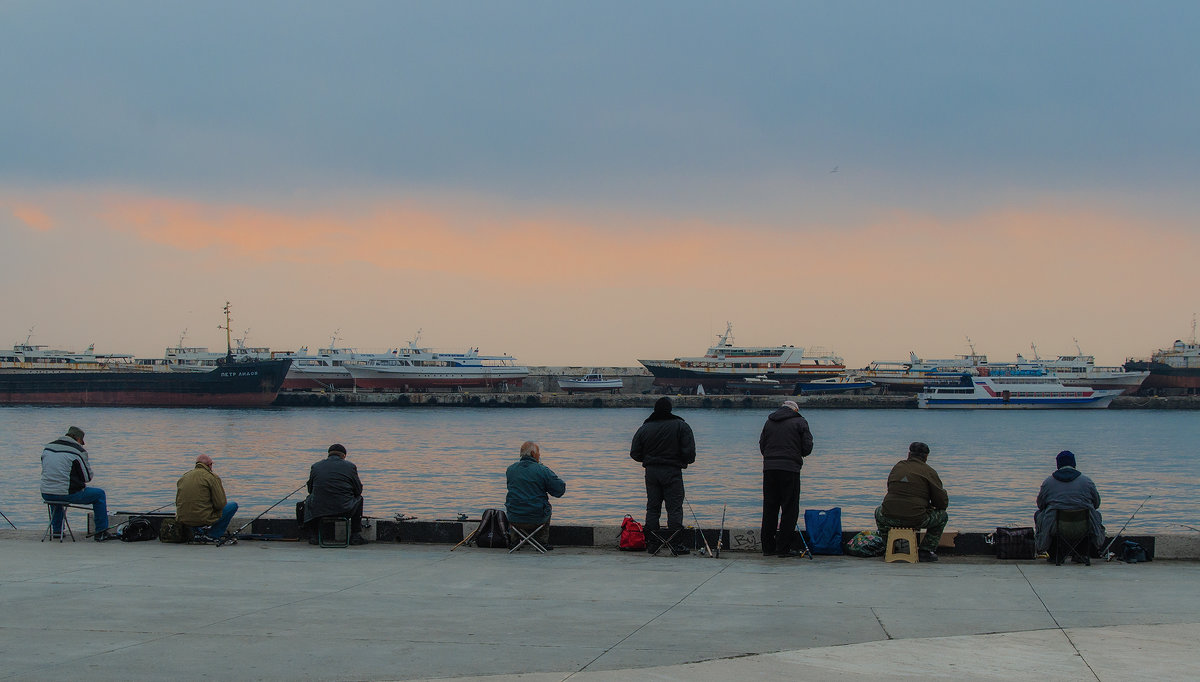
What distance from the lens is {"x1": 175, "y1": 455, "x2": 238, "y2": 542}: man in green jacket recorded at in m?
11.3

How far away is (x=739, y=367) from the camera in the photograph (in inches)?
5251

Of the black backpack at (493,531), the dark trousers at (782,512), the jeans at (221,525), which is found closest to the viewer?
the dark trousers at (782,512)

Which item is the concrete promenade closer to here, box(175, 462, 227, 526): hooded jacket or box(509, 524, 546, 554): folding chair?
box(509, 524, 546, 554): folding chair

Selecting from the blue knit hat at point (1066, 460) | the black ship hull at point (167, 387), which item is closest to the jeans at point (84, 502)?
the blue knit hat at point (1066, 460)

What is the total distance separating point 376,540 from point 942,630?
6.74 meters

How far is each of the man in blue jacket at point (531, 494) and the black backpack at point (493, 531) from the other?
11 centimetres

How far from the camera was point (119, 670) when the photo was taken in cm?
589

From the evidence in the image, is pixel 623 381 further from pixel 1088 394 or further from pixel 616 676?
pixel 616 676

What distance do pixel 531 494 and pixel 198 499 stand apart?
11.6 feet

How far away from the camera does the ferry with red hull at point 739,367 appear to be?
420 ft

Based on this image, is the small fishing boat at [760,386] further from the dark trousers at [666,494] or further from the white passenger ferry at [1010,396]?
the dark trousers at [666,494]

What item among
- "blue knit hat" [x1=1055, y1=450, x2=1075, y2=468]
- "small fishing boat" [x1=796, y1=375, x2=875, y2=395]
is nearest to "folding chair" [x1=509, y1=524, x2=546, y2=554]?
"blue knit hat" [x1=1055, y1=450, x2=1075, y2=468]

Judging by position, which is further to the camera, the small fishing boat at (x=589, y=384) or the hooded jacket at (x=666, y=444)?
the small fishing boat at (x=589, y=384)

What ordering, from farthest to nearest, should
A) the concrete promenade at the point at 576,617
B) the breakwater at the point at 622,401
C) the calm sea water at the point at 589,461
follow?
the breakwater at the point at 622,401 < the calm sea water at the point at 589,461 < the concrete promenade at the point at 576,617
